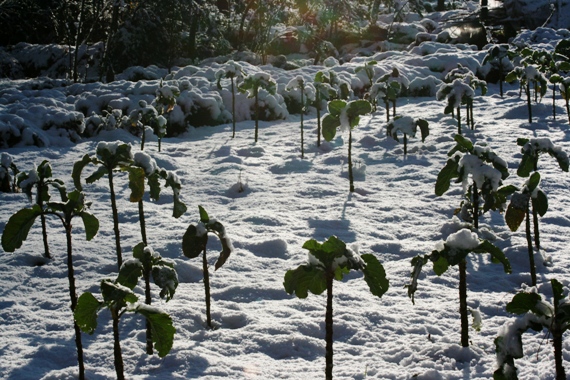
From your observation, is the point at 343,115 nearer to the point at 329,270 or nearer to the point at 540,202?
the point at 540,202

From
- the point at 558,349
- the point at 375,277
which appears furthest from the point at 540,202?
the point at 558,349

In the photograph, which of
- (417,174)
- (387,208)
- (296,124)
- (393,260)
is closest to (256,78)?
(296,124)

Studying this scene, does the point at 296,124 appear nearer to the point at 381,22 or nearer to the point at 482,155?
the point at 482,155

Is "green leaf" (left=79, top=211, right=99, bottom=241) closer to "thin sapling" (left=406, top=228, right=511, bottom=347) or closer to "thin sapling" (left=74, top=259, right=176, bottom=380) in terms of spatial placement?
"thin sapling" (left=74, top=259, right=176, bottom=380)

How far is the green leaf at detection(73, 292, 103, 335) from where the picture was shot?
286 cm

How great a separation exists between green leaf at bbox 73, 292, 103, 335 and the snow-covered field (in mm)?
880

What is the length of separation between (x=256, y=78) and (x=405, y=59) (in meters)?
9.27

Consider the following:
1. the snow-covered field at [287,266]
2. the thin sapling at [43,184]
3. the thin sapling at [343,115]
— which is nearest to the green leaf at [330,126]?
the thin sapling at [343,115]

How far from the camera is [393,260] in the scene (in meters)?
5.70

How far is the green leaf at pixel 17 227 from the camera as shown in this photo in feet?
11.0

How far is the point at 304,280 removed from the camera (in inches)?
123

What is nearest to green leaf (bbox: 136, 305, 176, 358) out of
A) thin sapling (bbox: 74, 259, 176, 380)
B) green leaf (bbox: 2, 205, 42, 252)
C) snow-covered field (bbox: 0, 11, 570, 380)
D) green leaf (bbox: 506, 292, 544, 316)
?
thin sapling (bbox: 74, 259, 176, 380)

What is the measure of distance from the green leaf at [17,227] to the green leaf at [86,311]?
0.76 m

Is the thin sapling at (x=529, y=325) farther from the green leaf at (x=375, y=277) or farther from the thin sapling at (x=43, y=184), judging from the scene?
the thin sapling at (x=43, y=184)
